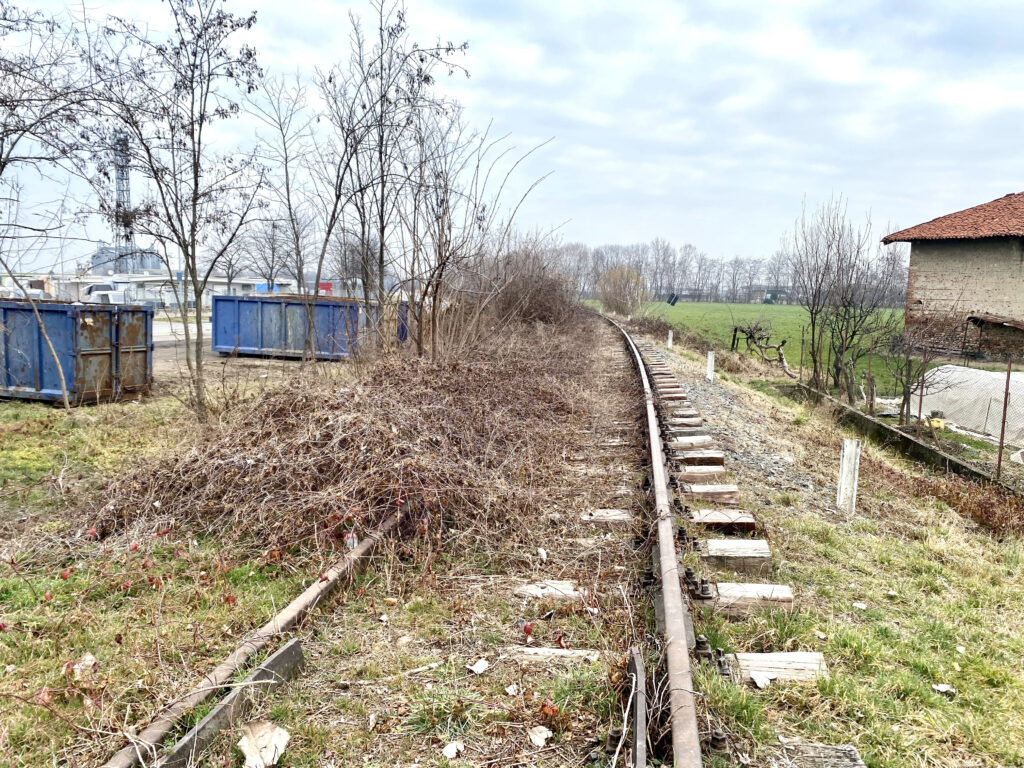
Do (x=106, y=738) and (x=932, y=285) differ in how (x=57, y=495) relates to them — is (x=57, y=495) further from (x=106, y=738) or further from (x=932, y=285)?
(x=932, y=285)

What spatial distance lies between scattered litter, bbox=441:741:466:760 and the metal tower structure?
814 cm

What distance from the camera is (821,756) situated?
8.83 ft

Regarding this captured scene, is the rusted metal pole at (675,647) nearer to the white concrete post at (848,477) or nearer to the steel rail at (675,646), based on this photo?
the steel rail at (675,646)

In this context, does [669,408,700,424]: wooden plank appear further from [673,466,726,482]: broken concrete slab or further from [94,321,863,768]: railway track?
[94,321,863,768]: railway track

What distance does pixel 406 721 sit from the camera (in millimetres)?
2898

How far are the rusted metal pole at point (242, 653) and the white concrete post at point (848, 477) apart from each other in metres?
4.09

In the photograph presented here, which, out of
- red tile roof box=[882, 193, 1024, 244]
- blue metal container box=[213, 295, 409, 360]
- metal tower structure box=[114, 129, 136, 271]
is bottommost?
blue metal container box=[213, 295, 409, 360]

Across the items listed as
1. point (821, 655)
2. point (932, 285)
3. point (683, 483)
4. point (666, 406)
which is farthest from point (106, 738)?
point (932, 285)

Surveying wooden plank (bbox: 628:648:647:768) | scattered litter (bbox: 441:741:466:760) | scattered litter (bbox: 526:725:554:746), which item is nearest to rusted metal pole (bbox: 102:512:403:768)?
scattered litter (bbox: 441:741:466:760)

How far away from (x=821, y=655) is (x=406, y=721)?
77.3 inches

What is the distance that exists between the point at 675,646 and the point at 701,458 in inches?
172

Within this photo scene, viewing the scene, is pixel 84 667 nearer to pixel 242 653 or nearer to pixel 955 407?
pixel 242 653

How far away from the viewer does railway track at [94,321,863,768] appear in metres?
2.67

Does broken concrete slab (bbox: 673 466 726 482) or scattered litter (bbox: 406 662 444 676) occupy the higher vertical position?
broken concrete slab (bbox: 673 466 726 482)
